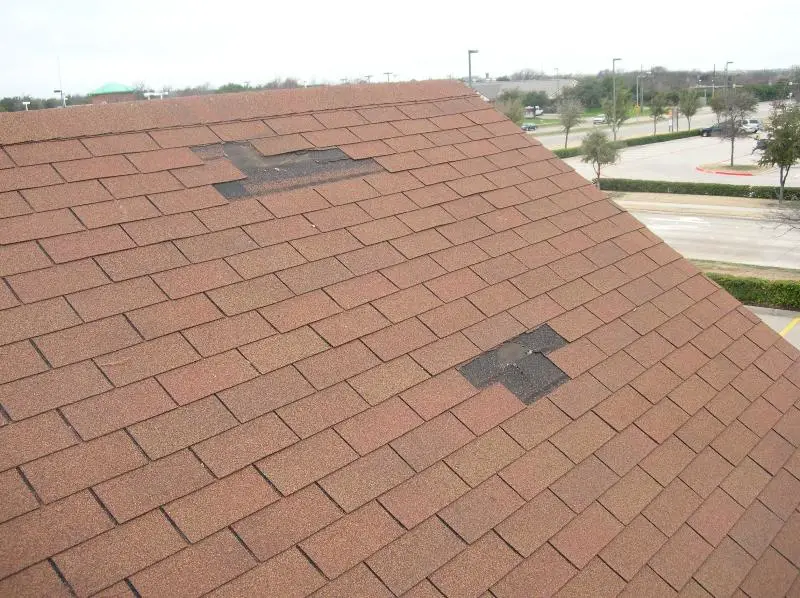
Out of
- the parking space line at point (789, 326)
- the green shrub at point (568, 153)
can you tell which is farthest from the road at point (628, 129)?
the parking space line at point (789, 326)

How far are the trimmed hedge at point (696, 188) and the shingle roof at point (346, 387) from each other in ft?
111

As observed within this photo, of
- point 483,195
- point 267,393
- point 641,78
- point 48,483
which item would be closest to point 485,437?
point 267,393

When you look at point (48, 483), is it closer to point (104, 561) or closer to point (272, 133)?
point (104, 561)

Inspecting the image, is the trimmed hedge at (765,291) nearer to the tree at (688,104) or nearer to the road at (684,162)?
the road at (684,162)

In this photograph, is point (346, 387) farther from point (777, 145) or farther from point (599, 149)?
point (599, 149)

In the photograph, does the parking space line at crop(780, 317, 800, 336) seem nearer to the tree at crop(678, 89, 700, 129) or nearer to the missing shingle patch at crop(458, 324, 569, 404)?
the missing shingle patch at crop(458, 324, 569, 404)

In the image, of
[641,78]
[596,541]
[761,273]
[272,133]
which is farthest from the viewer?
[641,78]

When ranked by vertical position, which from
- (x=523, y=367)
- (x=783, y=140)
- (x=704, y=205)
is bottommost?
(x=704, y=205)

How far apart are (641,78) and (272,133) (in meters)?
102

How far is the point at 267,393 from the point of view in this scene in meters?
3.82

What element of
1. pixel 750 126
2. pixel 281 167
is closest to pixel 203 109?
pixel 281 167

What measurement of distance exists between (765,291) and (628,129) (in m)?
57.0

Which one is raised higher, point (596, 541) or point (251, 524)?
point (251, 524)

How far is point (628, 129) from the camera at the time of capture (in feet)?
242
